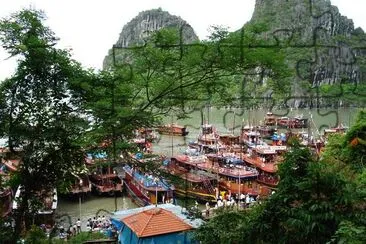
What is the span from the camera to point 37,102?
3.52m

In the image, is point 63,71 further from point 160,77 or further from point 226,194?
point 226,194

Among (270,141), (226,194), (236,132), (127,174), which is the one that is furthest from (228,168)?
(236,132)

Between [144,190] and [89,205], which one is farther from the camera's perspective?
[89,205]

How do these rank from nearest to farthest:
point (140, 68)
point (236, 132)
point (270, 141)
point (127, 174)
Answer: point (140, 68) < point (127, 174) < point (270, 141) < point (236, 132)

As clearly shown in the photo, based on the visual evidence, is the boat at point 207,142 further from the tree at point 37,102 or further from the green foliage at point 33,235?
the tree at point 37,102

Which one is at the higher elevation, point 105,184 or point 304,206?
point 304,206

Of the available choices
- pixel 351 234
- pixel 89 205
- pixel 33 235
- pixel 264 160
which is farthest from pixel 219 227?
pixel 264 160

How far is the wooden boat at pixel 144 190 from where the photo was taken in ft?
41.0

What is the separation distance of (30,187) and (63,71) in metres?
0.96

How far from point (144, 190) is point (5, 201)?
30.5 ft

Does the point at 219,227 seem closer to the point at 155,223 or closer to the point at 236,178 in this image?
the point at 155,223

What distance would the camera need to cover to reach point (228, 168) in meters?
14.3

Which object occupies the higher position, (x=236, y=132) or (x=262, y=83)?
(x=262, y=83)

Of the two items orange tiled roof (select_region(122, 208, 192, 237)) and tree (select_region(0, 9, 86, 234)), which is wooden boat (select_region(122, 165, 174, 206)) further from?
tree (select_region(0, 9, 86, 234))
